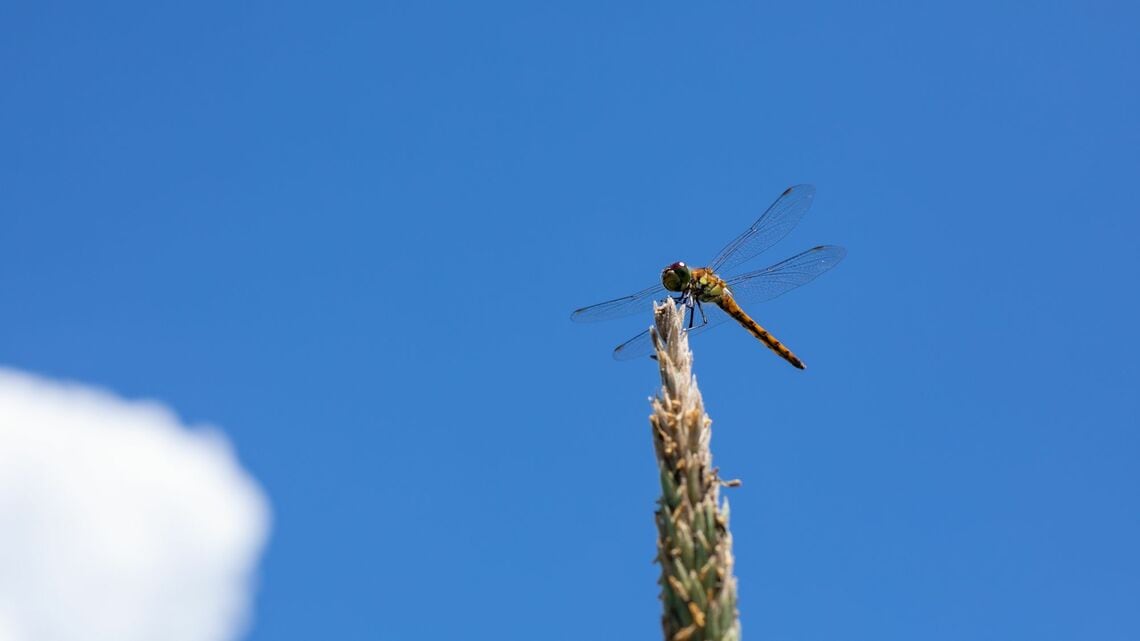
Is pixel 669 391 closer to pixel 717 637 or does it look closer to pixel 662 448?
pixel 662 448

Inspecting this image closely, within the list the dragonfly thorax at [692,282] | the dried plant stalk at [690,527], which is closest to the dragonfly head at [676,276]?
the dragonfly thorax at [692,282]

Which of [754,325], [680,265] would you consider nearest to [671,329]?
[680,265]

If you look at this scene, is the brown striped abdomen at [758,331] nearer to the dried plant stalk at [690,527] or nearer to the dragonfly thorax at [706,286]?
the dragonfly thorax at [706,286]

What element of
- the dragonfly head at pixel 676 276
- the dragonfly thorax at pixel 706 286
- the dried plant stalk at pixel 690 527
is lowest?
the dried plant stalk at pixel 690 527

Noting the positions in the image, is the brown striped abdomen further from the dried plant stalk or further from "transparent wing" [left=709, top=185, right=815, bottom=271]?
the dried plant stalk

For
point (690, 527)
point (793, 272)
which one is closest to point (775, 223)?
point (793, 272)

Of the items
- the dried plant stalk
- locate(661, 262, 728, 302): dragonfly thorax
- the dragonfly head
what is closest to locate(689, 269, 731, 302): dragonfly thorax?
→ locate(661, 262, 728, 302): dragonfly thorax
